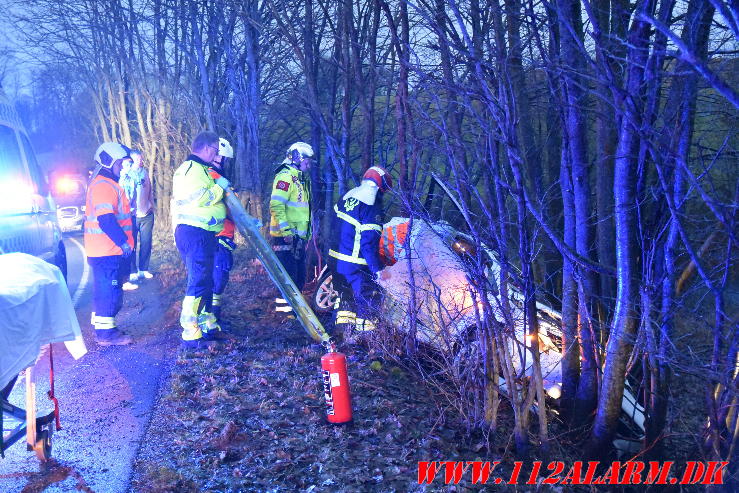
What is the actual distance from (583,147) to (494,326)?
4.86 ft

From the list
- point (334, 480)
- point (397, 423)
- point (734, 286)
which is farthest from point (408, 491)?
point (734, 286)

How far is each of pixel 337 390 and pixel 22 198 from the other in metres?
4.06

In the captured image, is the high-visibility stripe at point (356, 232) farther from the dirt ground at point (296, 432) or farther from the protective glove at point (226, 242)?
the protective glove at point (226, 242)

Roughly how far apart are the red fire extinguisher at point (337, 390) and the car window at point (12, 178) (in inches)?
141

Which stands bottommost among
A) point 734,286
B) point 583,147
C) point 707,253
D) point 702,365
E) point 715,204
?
point 734,286

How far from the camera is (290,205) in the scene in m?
8.82

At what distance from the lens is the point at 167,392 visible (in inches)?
224

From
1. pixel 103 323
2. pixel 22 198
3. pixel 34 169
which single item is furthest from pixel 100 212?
pixel 103 323

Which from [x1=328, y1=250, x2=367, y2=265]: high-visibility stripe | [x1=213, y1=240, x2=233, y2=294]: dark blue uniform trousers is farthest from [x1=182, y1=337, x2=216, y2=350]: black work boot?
[x1=328, y1=250, x2=367, y2=265]: high-visibility stripe

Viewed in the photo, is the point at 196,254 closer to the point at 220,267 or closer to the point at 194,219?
the point at 194,219

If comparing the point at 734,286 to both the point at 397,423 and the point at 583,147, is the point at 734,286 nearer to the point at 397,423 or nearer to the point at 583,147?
the point at 583,147

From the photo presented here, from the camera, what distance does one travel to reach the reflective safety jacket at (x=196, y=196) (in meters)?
7.06

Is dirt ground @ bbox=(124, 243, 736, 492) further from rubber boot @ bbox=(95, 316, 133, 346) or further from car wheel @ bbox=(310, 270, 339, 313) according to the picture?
car wheel @ bbox=(310, 270, 339, 313)

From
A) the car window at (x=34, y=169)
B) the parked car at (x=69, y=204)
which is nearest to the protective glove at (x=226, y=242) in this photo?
the car window at (x=34, y=169)
